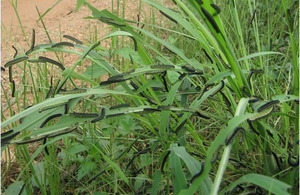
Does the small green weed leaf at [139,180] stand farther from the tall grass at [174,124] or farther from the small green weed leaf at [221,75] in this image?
the small green weed leaf at [221,75]

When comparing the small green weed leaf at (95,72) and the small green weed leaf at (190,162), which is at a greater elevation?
the small green weed leaf at (95,72)

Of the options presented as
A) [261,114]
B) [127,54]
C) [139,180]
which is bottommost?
[139,180]

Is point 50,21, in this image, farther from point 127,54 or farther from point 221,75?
point 221,75

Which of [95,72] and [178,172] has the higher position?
[95,72]

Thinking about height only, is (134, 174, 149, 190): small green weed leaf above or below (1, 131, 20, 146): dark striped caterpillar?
below

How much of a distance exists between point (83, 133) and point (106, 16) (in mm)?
405

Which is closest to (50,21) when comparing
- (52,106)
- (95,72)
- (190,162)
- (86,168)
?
(95,72)

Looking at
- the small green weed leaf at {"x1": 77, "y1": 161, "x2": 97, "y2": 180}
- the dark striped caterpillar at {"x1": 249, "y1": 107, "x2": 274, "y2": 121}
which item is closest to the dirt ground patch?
the small green weed leaf at {"x1": 77, "y1": 161, "x2": 97, "y2": 180}

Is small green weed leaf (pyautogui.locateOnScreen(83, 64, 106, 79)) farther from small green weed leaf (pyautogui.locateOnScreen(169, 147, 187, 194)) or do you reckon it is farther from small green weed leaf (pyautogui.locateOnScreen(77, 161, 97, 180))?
small green weed leaf (pyautogui.locateOnScreen(169, 147, 187, 194))

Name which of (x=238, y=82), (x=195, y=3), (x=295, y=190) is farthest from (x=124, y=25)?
(x=295, y=190)

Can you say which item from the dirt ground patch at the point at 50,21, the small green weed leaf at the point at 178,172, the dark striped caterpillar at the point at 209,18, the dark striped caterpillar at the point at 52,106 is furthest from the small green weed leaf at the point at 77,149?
the dirt ground patch at the point at 50,21

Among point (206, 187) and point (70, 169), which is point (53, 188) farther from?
point (206, 187)

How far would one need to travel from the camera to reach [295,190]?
3.24 feet

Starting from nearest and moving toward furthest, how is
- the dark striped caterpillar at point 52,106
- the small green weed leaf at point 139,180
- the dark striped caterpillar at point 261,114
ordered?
the dark striped caterpillar at point 261,114 < the dark striped caterpillar at point 52,106 < the small green weed leaf at point 139,180
